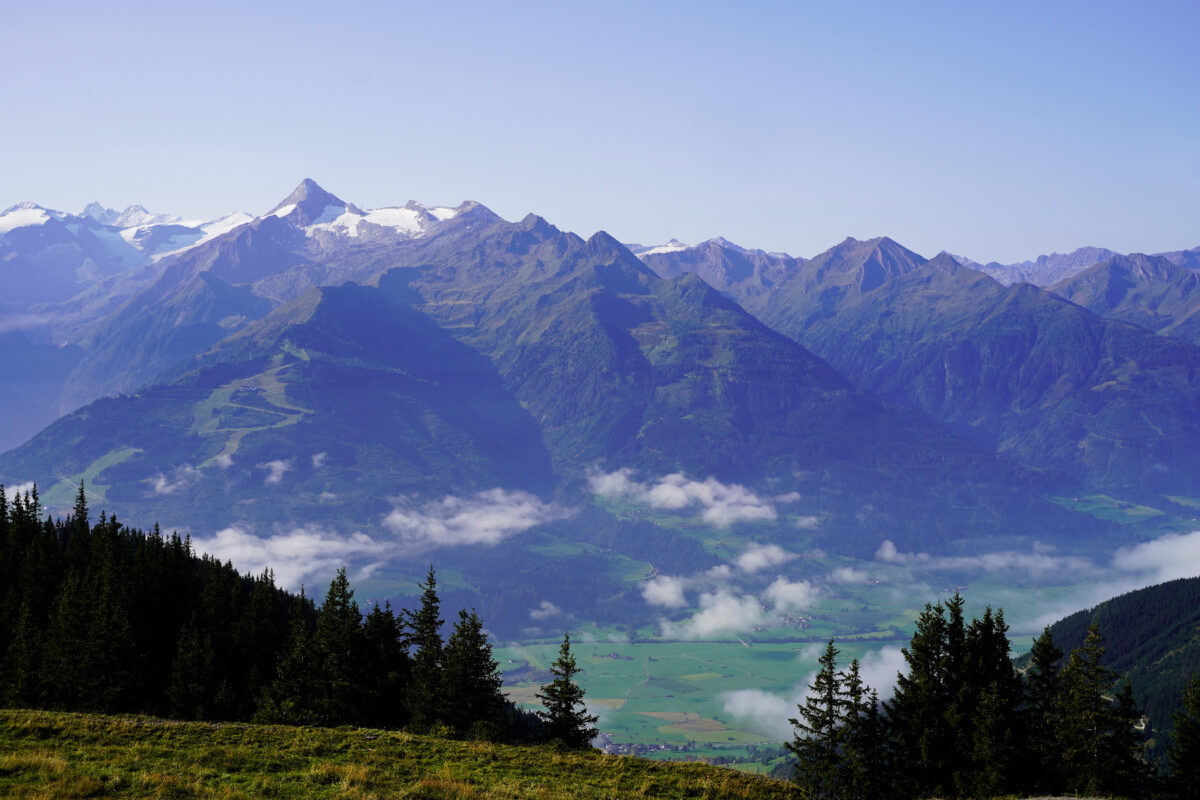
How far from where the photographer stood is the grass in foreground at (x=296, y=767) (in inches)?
1495

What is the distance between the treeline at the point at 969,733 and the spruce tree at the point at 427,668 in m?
30.2

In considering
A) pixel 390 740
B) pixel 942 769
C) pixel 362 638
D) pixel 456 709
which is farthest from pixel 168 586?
pixel 942 769

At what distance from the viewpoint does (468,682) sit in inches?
2783

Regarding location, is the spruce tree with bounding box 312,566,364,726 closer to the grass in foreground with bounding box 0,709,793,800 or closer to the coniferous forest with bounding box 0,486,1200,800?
the coniferous forest with bounding box 0,486,1200,800

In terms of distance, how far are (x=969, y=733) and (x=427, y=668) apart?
43.8m

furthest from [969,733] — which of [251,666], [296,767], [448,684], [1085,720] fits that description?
[251,666]

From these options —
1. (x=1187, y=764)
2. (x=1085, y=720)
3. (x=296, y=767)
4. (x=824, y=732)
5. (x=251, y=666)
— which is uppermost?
(x=251, y=666)

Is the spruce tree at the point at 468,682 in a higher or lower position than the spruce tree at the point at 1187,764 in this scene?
higher

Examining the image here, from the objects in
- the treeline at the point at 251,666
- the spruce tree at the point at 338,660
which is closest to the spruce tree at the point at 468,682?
the treeline at the point at 251,666

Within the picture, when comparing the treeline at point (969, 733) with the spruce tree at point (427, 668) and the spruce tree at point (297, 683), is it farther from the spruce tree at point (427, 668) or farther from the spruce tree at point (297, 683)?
the spruce tree at point (297, 683)

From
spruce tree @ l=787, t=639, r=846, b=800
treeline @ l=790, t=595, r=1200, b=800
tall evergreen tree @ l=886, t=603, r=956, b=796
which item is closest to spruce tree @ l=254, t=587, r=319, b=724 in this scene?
spruce tree @ l=787, t=639, r=846, b=800

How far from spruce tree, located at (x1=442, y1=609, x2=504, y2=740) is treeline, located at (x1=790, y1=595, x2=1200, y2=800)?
1068 inches

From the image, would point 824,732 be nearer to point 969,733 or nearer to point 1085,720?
point 969,733

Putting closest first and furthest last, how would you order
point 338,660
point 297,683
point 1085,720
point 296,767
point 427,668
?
point 296,767 → point 1085,720 → point 297,683 → point 338,660 → point 427,668
